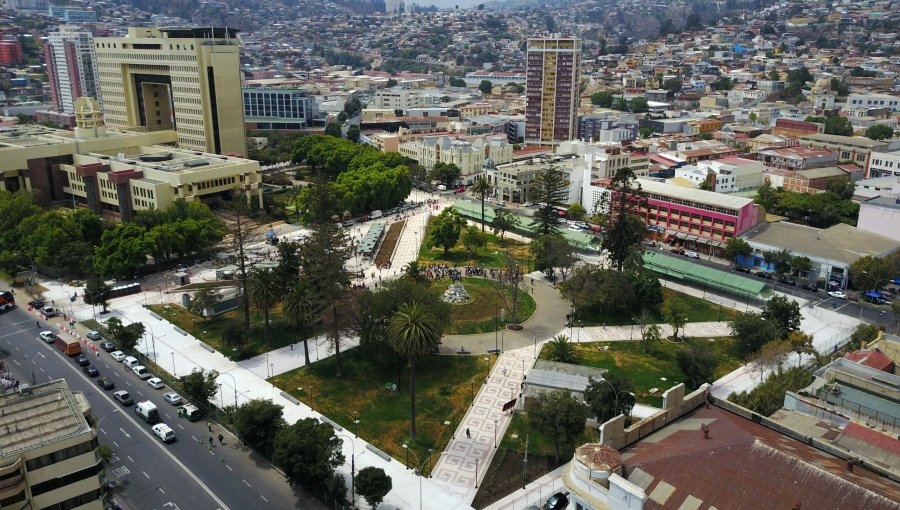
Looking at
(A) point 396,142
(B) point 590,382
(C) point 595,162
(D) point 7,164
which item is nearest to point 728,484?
(B) point 590,382

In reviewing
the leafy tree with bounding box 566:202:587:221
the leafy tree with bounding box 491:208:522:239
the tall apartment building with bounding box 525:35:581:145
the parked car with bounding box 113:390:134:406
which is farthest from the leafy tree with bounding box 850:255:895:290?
the tall apartment building with bounding box 525:35:581:145

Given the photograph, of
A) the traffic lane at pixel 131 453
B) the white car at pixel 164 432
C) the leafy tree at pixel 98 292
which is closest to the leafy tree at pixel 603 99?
the leafy tree at pixel 98 292

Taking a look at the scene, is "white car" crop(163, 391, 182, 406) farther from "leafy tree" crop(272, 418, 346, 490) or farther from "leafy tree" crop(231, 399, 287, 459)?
"leafy tree" crop(272, 418, 346, 490)

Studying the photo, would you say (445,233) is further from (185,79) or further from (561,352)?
(185,79)

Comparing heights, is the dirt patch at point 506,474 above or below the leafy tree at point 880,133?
below

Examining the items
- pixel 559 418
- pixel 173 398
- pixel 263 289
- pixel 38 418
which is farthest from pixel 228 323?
pixel 559 418

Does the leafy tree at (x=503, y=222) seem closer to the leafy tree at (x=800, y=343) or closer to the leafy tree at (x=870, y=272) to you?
the leafy tree at (x=870, y=272)

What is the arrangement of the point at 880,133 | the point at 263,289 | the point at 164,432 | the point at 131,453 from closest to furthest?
1. the point at 131,453
2. the point at 164,432
3. the point at 263,289
4. the point at 880,133
